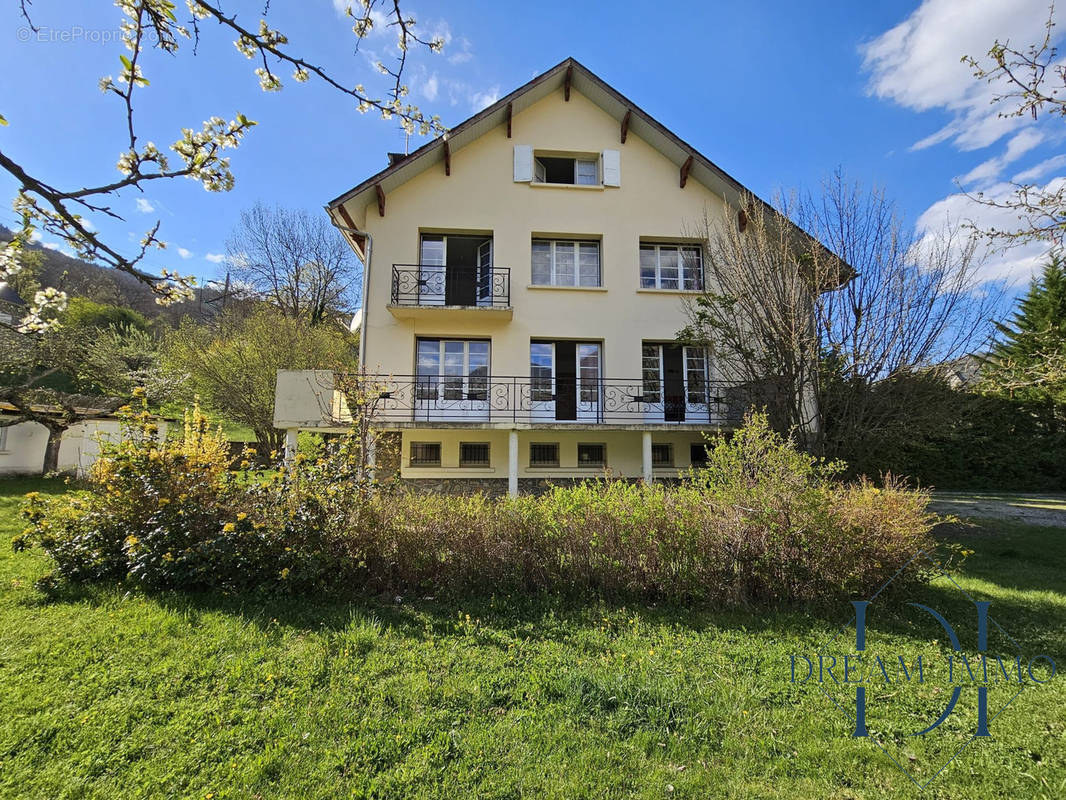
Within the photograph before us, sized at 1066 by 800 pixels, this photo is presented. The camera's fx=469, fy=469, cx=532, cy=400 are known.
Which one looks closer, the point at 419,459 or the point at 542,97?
the point at 419,459

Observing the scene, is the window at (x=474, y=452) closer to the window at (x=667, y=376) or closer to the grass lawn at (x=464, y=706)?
the window at (x=667, y=376)

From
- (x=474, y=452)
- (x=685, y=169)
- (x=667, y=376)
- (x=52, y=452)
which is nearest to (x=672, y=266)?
(x=685, y=169)

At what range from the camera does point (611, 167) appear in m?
13.5

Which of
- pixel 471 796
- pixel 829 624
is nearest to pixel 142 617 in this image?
pixel 471 796

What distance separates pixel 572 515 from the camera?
568cm

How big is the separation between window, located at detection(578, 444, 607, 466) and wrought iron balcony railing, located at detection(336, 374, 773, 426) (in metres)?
0.82

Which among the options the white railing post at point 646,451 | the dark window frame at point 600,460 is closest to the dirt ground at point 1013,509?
the white railing post at point 646,451

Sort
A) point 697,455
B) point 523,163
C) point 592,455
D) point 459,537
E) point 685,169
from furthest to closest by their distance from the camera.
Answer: point 685,169 < point 523,163 < point 697,455 < point 592,455 < point 459,537

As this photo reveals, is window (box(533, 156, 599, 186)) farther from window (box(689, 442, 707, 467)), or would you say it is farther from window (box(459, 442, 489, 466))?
window (box(689, 442, 707, 467))

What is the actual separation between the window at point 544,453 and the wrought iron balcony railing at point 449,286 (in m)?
3.89

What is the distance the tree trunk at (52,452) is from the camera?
15.9 metres

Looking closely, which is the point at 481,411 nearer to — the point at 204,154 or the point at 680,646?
the point at 680,646

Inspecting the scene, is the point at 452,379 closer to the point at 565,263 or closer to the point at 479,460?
the point at 479,460

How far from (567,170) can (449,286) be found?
506 cm
